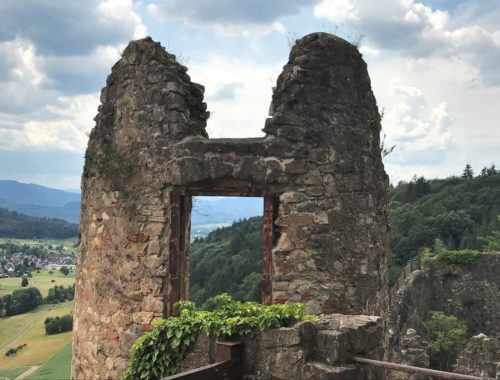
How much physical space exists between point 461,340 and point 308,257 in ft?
53.0

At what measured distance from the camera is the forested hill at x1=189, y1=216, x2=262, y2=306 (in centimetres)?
2230

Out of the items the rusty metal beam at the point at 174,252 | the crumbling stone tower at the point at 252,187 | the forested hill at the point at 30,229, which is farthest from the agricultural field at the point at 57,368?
the forested hill at the point at 30,229

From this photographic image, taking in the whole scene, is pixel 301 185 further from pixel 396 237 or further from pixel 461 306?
pixel 396 237

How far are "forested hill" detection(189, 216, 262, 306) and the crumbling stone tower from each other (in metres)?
13.4

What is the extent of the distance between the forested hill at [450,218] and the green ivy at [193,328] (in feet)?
87.8

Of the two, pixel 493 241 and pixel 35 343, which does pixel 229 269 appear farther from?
pixel 35 343

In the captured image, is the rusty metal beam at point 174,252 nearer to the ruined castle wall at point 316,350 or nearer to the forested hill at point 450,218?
the ruined castle wall at point 316,350

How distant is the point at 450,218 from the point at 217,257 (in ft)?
52.4

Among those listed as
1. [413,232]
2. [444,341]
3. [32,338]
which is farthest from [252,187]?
[32,338]

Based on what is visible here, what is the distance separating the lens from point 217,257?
2830 cm

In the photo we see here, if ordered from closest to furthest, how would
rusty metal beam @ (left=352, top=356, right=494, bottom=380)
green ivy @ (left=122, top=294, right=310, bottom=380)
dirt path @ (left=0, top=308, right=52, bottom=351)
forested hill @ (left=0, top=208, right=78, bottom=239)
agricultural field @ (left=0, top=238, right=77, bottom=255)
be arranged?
1. rusty metal beam @ (left=352, top=356, right=494, bottom=380)
2. green ivy @ (left=122, top=294, right=310, bottom=380)
3. dirt path @ (left=0, top=308, right=52, bottom=351)
4. agricultural field @ (left=0, top=238, right=77, bottom=255)
5. forested hill @ (left=0, top=208, right=78, bottom=239)

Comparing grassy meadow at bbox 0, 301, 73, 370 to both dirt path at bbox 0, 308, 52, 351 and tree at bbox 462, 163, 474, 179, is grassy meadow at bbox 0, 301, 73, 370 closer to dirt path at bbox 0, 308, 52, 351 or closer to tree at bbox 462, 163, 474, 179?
dirt path at bbox 0, 308, 52, 351

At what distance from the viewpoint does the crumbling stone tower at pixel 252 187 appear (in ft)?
21.7

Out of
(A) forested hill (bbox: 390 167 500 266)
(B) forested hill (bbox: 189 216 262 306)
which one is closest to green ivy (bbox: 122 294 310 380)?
(B) forested hill (bbox: 189 216 262 306)
